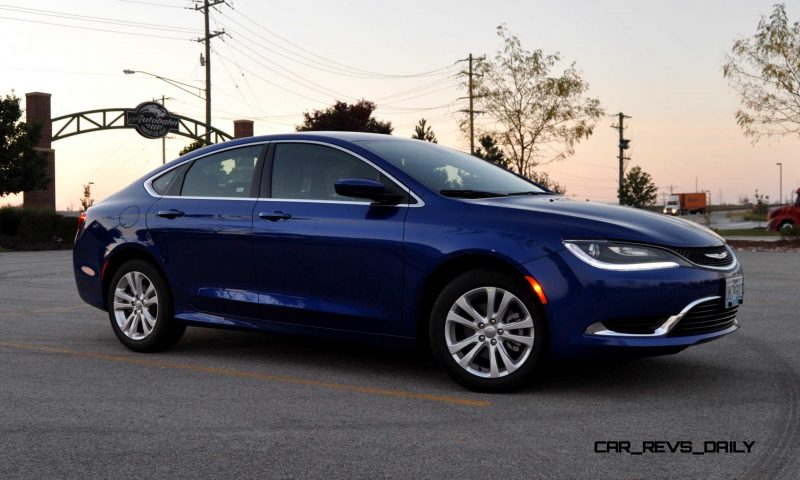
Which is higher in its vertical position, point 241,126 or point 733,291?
point 241,126

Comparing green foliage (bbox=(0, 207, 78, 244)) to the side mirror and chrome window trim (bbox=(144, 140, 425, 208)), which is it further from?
the side mirror

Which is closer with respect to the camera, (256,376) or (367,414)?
(367,414)

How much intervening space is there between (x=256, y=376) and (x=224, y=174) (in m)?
1.66

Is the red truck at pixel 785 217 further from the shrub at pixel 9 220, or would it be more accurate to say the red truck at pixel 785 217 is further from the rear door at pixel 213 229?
the rear door at pixel 213 229

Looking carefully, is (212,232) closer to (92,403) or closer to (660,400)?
(92,403)

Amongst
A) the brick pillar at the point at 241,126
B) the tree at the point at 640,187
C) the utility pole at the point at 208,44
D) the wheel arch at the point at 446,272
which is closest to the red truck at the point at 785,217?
the utility pole at the point at 208,44

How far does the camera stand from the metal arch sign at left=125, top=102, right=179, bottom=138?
49125mm

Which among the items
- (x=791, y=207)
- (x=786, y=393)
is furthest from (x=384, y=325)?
(x=791, y=207)

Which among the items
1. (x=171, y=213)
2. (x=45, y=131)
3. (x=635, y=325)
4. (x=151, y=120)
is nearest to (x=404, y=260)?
(x=635, y=325)

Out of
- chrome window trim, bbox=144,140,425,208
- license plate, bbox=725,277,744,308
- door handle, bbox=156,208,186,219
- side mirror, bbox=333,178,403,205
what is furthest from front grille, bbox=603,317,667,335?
door handle, bbox=156,208,186,219

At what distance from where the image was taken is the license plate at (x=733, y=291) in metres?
5.65

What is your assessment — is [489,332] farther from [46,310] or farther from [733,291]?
[46,310]

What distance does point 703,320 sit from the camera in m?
5.53

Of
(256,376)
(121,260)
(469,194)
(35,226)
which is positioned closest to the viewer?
(469,194)
